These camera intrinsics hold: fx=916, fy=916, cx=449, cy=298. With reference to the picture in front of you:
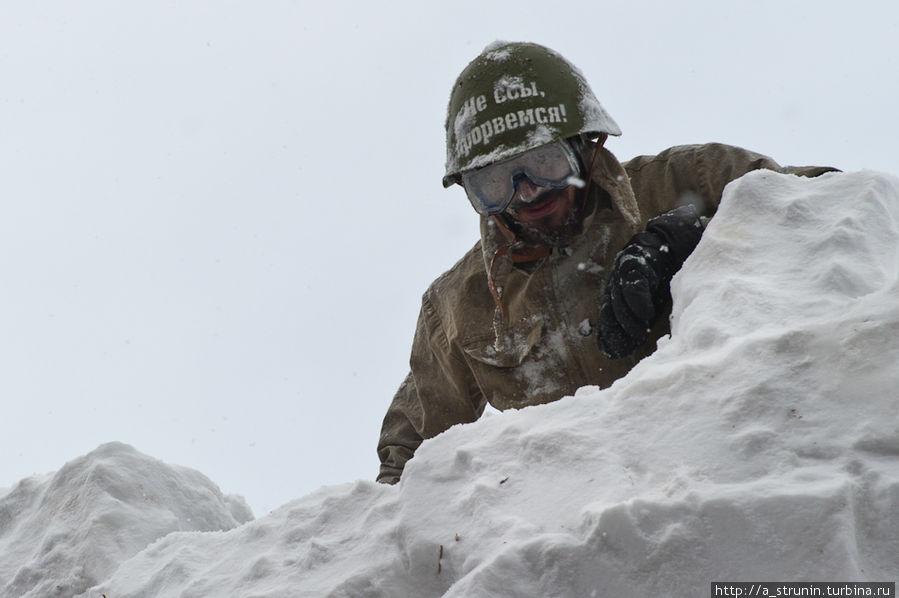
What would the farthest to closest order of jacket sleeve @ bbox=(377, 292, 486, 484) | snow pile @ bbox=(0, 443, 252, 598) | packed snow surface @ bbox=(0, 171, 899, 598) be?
jacket sleeve @ bbox=(377, 292, 486, 484)
snow pile @ bbox=(0, 443, 252, 598)
packed snow surface @ bbox=(0, 171, 899, 598)

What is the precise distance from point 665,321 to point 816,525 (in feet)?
6.09

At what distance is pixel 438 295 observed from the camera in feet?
14.0

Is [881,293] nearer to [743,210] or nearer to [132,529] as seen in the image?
[743,210]

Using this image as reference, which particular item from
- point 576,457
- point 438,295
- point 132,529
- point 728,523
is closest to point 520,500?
point 576,457

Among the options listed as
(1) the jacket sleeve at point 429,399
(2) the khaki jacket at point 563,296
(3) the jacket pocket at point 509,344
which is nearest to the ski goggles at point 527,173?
(2) the khaki jacket at point 563,296

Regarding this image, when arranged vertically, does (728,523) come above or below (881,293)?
below

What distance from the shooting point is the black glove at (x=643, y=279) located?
2.93 meters

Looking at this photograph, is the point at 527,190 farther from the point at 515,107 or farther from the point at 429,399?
the point at 429,399

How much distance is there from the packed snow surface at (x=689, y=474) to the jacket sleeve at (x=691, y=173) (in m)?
0.92

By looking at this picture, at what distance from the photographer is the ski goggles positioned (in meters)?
3.54

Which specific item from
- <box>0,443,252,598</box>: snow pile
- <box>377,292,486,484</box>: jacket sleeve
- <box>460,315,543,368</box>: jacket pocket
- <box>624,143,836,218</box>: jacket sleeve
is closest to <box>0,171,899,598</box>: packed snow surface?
<box>0,443,252,598</box>: snow pile

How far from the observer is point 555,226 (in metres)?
3.70

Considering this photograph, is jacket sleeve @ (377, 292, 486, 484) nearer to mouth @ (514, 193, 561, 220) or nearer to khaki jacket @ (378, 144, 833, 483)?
khaki jacket @ (378, 144, 833, 483)

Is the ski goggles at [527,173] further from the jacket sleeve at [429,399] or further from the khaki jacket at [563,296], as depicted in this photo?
the jacket sleeve at [429,399]
